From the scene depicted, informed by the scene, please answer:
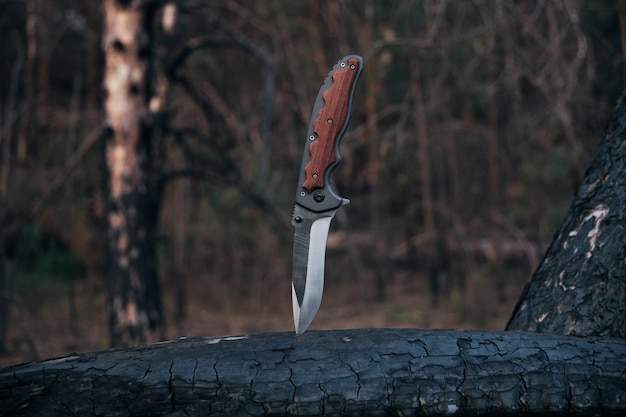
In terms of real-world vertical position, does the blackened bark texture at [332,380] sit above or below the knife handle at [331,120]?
below

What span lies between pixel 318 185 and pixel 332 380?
0.88m

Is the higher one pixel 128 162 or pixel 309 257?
pixel 128 162

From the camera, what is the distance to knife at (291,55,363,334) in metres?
2.77

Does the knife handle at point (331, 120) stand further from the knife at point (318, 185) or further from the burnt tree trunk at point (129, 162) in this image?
the burnt tree trunk at point (129, 162)

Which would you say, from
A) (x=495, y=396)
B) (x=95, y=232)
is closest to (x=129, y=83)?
(x=495, y=396)

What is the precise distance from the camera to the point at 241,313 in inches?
570

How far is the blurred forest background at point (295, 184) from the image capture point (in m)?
11.1

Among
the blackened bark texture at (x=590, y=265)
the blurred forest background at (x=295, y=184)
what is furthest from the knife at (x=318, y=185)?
the blurred forest background at (x=295, y=184)

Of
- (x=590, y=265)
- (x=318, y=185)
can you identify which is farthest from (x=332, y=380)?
Result: (x=590, y=265)

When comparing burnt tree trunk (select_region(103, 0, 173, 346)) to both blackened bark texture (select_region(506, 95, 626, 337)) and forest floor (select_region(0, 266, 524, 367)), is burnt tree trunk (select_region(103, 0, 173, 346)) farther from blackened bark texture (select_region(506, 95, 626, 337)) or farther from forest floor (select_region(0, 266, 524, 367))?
blackened bark texture (select_region(506, 95, 626, 337))

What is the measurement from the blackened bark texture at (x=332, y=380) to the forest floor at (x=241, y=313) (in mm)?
7537

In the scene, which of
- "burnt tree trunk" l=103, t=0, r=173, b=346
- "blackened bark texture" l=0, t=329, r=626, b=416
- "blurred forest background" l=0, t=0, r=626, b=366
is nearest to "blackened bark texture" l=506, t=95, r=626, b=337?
"blackened bark texture" l=0, t=329, r=626, b=416

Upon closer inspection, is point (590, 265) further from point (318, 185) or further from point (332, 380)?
point (332, 380)

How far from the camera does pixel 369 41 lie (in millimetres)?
12867
